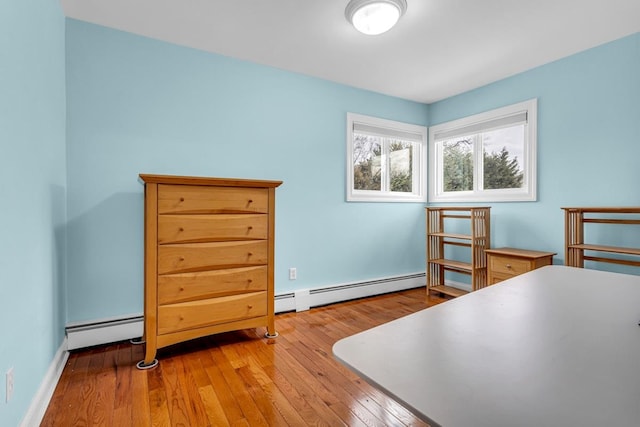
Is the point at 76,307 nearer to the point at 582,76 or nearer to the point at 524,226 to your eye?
the point at 524,226

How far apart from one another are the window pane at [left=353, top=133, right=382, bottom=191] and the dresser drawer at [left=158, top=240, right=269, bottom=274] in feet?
5.15

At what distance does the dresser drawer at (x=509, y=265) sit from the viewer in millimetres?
2797

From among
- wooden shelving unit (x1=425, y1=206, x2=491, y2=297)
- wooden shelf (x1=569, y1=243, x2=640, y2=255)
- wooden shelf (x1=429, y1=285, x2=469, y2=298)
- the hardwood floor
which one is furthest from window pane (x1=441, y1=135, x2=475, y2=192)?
the hardwood floor

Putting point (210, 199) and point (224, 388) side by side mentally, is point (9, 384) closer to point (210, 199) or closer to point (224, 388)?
point (224, 388)

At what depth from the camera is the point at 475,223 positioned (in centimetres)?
324

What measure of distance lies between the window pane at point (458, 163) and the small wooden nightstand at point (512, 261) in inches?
37.2

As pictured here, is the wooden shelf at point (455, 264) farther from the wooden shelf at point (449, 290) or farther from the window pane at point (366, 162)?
the window pane at point (366, 162)

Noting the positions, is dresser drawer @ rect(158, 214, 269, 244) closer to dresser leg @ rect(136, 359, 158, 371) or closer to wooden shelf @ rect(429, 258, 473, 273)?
dresser leg @ rect(136, 359, 158, 371)

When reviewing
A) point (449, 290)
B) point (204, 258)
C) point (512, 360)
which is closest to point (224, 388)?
point (204, 258)

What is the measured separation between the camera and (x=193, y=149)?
2.58 metres

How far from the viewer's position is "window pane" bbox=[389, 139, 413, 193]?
3828 millimetres

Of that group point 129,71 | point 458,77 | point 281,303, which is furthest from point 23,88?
point 458,77

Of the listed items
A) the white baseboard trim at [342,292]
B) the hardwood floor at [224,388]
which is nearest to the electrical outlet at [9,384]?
the hardwood floor at [224,388]

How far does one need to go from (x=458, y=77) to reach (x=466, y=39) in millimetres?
775
